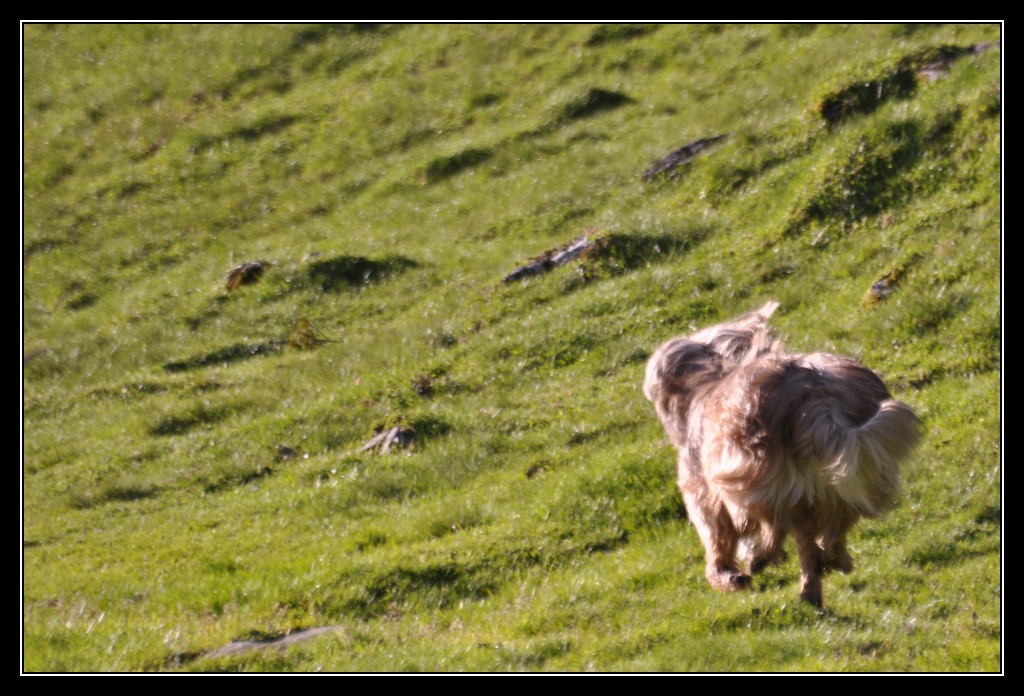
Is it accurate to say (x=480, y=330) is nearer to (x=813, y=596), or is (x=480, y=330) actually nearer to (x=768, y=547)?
(x=813, y=596)

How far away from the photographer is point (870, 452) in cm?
752

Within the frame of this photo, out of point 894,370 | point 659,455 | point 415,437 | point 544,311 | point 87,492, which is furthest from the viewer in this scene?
point 544,311

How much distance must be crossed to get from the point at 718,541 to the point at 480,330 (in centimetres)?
1050

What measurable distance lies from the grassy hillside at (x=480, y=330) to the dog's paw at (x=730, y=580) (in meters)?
0.35

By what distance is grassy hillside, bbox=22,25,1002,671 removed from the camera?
394 inches

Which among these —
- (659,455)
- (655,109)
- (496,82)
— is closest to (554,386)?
(659,455)

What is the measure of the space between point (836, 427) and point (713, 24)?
89.8 ft

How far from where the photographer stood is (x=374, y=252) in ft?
79.8

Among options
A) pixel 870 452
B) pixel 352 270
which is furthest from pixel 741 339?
pixel 352 270

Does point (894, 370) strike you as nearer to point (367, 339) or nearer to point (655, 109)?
point (367, 339)

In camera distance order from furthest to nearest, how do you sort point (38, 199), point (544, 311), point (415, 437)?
point (38, 199)
point (544, 311)
point (415, 437)

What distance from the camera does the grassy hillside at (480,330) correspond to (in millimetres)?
10016

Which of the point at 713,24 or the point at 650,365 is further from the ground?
the point at 650,365

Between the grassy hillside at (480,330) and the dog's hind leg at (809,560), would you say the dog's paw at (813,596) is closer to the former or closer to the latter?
the dog's hind leg at (809,560)
